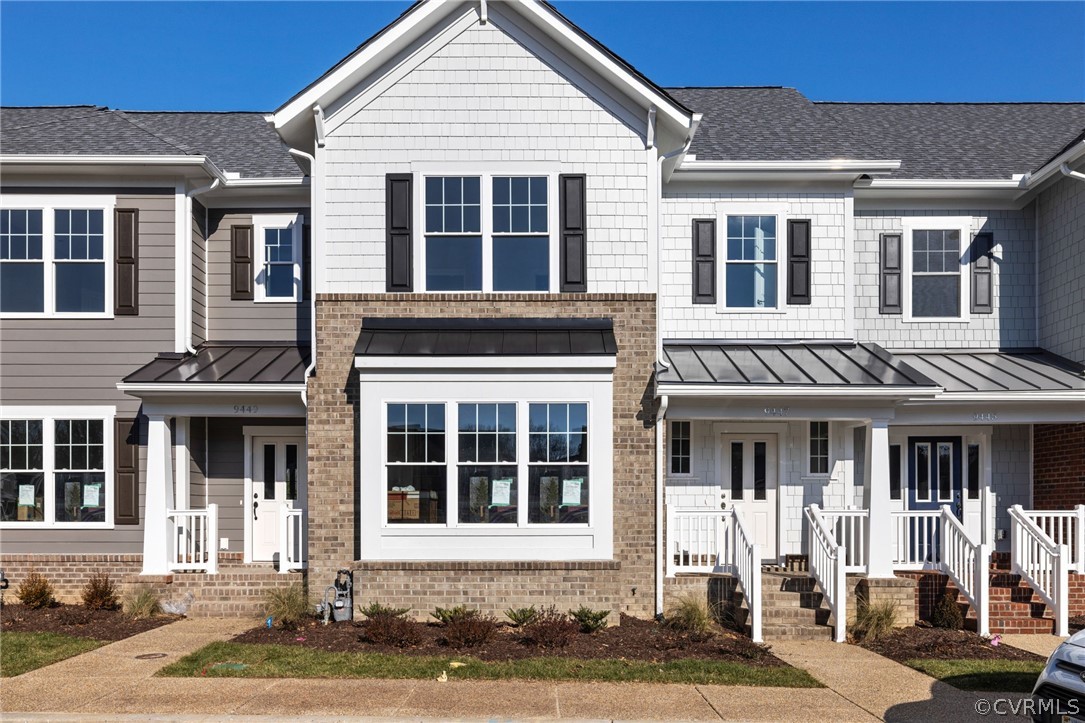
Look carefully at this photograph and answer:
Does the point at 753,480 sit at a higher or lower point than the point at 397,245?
lower

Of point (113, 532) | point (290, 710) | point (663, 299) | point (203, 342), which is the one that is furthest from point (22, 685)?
point (663, 299)

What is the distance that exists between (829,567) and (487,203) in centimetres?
658

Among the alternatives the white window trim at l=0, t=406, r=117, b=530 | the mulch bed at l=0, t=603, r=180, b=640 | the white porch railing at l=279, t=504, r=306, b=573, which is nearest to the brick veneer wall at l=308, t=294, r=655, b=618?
the white porch railing at l=279, t=504, r=306, b=573

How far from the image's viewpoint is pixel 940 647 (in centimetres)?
1175

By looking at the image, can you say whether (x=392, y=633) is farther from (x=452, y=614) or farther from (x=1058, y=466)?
(x=1058, y=466)

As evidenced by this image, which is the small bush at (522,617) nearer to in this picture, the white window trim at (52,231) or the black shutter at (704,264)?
the black shutter at (704,264)

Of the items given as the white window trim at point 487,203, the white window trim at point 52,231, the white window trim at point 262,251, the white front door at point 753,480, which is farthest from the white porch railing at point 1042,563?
the white window trim at point 52,231

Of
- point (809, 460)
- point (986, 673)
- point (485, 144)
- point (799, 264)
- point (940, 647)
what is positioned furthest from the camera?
point (799, 264)

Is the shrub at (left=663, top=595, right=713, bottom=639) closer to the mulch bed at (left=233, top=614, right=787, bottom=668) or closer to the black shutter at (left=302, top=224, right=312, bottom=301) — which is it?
the mulch bed at (left=233, top=614, right=787, bottom=668)

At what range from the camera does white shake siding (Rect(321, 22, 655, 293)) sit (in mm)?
13492

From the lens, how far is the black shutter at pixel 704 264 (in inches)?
616

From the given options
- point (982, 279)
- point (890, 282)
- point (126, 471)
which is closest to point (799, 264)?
point (890, 282)

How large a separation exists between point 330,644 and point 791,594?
6035 millimetres

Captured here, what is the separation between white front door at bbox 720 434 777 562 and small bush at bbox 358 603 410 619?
17.7 feet
